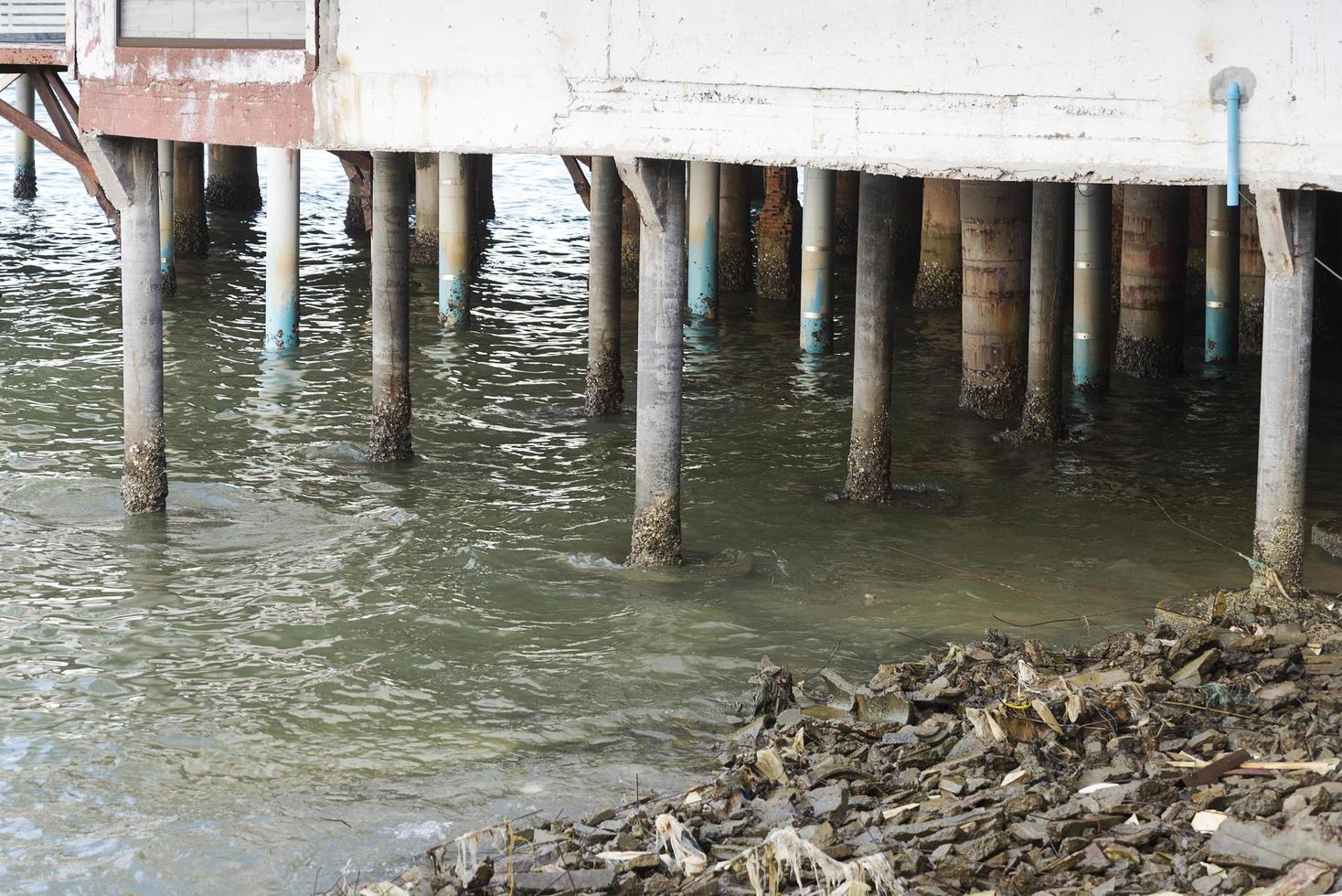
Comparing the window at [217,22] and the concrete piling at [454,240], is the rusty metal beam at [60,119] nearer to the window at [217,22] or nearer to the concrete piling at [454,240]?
the concrete piling at [454,240]

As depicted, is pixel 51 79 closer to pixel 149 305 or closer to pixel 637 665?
pixel 149 305

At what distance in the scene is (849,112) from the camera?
10.0 meters

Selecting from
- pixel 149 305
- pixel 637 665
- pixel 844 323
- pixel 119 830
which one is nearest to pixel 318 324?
pixel 844 323

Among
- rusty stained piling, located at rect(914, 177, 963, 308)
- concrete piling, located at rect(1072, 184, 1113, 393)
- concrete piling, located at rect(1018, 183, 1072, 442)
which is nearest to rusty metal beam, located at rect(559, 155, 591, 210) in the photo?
rusty stained piling, located at rect(914, 177, 963, 308)

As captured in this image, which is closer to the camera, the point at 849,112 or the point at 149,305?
the point at 849,112

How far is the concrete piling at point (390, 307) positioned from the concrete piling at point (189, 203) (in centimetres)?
1052

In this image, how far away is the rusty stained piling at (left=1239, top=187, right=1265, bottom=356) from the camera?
17750 mm

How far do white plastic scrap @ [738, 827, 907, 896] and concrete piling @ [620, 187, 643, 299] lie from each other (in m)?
14.7

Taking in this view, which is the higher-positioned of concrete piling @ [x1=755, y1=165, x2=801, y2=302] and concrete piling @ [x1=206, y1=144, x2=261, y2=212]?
concrete piling @ [x1=206, y1=144, x2=261, y2=212]

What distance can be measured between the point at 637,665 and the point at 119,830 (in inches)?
127

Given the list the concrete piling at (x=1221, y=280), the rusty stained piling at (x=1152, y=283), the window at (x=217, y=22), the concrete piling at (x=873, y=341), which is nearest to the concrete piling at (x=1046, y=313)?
the rusty stained piling at (x=1152, y=283)

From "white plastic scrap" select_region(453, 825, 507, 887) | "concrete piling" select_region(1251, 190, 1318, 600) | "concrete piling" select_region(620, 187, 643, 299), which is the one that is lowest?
"white plastic scrap" select_region(453, 825, 507, 887)

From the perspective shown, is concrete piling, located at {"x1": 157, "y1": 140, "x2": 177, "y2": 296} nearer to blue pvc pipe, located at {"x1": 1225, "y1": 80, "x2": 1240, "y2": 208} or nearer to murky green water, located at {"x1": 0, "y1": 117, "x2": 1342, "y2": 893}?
murky green water, located at {"x1": 0, "y1": 117, "x2": 1342, "y2": 893}

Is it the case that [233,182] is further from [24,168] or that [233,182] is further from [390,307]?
[390,307]
